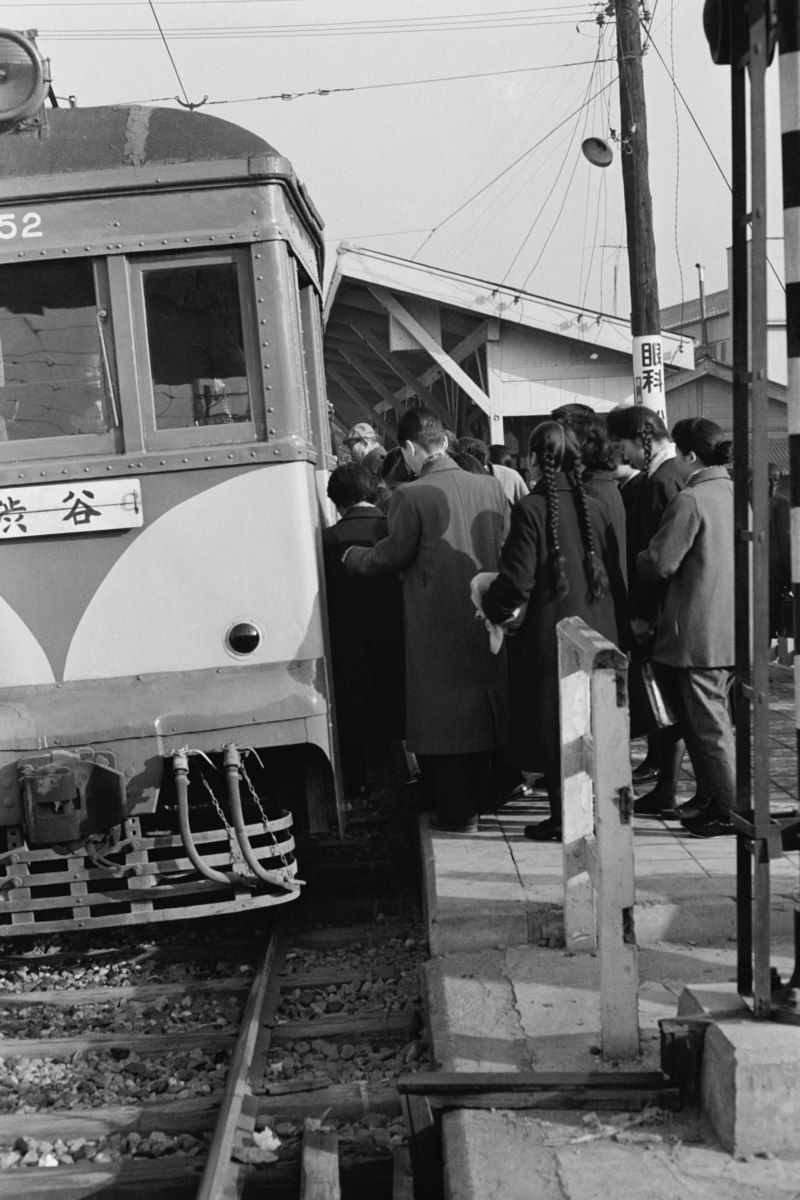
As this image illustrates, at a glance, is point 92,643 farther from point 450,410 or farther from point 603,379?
point 450,410

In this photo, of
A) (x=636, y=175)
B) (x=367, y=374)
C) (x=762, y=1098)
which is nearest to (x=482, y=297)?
(x=636, y=175)

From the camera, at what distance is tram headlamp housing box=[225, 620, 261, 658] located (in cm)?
521

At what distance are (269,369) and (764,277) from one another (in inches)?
90.7

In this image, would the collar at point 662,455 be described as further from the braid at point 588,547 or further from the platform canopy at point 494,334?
the platform canopy at point 494,334

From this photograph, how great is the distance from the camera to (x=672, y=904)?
15.9ft

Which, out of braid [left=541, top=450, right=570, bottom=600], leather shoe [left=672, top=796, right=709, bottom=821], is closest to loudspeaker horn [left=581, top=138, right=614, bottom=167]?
braid [left=541, top=450, right=570, bottom=600]

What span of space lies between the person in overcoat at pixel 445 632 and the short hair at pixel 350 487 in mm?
429

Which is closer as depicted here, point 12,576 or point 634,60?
point 12,576

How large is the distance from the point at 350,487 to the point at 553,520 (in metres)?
1.21

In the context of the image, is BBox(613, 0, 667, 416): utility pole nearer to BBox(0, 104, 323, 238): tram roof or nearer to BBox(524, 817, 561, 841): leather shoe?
BBox(524, 817, 561, 841): leather shoe

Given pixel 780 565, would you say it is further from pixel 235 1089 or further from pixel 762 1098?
pixel 762 1098

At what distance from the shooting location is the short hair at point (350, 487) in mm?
6422

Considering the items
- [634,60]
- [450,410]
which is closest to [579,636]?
[634,60]

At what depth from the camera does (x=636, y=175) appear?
1301cm
